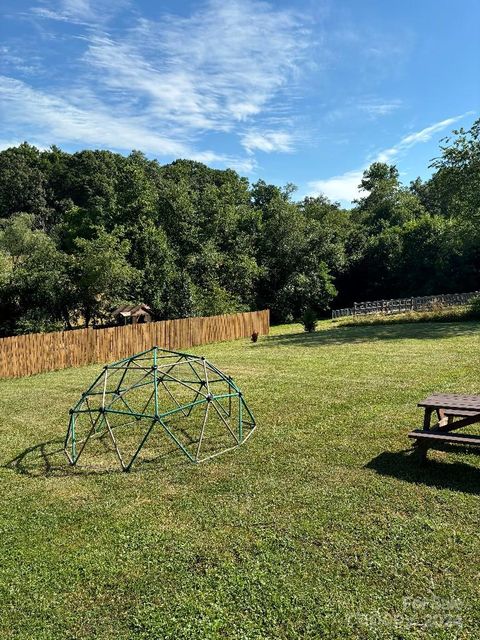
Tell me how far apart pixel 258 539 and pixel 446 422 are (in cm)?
318

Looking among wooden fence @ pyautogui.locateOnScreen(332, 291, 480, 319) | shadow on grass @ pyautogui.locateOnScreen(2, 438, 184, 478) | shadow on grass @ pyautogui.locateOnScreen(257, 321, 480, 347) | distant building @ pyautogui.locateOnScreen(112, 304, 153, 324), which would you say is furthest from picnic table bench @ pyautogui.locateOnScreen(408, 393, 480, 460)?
wooden fence @ pyautogui.locateOnScreen(332, 291, 480, 319)

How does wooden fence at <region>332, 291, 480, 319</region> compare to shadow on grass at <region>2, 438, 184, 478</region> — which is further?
wooden fence at <region>332, 291, 480, 319</region>

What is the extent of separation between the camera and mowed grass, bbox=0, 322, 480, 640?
9.63 ft

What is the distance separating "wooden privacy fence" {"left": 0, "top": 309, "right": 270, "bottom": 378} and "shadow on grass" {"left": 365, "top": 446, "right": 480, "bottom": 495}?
12.2 metres

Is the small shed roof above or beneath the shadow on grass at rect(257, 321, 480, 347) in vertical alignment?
above

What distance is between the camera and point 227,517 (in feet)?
13.9

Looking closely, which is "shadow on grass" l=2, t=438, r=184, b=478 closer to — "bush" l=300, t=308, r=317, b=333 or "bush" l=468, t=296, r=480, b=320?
"bush" l=300, t=308, r=317, b=333

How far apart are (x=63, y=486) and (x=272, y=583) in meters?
3.08

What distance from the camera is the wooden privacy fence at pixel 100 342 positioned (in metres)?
14.2

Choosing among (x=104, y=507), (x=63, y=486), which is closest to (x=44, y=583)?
(x=104, y=507)

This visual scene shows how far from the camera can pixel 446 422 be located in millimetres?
5758

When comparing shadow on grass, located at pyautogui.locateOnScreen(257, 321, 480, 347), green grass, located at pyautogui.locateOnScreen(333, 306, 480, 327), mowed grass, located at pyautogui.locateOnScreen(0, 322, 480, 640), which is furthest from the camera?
green grass, located at pyautogui.locateOnScreen(333, 306, 480, 327)

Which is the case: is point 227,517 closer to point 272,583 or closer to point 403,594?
point 272,583

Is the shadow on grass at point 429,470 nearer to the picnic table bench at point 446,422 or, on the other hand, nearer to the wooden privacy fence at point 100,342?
the picnic table bench at point 446,422
